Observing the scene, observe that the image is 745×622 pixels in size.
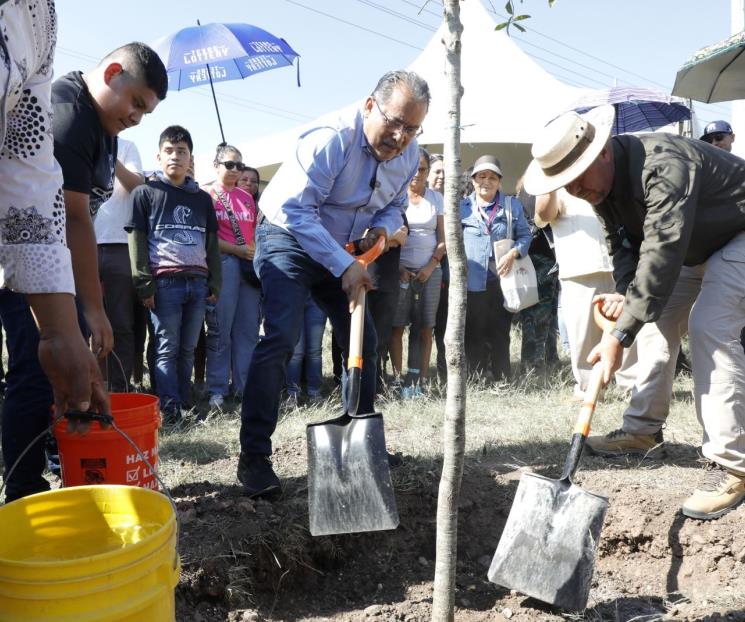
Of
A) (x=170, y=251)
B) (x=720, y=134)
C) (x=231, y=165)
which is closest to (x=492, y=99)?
(x=720, y=134)

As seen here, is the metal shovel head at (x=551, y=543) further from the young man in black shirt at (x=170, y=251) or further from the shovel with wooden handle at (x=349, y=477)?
A: the young man in black shirt at (x=170, y=251)

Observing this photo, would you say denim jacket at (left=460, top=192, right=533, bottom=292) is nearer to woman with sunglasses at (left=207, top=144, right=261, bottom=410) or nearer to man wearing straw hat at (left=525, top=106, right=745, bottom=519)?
woman with sunglasses at (left=207, top=144, right=261, bottom=410)

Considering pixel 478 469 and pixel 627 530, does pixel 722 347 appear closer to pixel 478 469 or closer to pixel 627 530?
pixel 627 530

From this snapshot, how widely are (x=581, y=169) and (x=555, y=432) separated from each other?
196 centimetres

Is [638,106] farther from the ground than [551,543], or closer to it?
farther from the ground

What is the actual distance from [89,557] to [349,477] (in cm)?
155

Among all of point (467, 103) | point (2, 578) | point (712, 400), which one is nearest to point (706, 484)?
point (712, 400)

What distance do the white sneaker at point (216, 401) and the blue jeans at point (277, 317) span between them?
7.08 feet

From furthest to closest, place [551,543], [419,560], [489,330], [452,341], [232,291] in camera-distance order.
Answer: [489,330] → [232,291] → [419,560] → [551,543] → [452,341]

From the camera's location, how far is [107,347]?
2902 mm

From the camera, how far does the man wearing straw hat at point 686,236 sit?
2.95 m

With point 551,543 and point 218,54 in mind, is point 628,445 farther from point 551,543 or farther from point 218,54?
point 218,54

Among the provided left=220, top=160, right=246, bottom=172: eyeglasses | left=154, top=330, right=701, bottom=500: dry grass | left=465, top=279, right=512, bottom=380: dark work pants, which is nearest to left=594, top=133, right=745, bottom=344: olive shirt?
left=154, top=330, right=701, bottom=500: dry grass

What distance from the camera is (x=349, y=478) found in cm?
282
